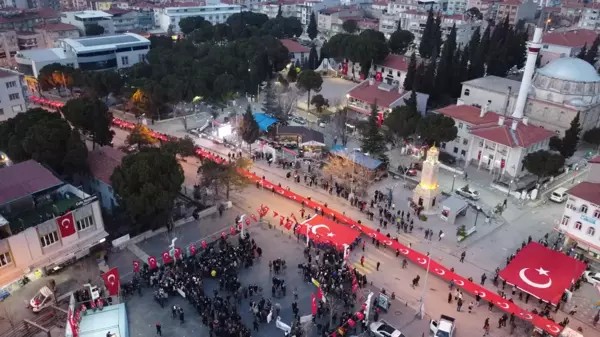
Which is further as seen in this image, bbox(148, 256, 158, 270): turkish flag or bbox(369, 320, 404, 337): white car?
bbox(148, 256, 158, 270): turkish flag

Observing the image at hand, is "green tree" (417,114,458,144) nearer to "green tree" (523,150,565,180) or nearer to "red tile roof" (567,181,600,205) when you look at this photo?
"green tree" (523,150,565,180)

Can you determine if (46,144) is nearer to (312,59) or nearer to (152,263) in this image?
(152,263)

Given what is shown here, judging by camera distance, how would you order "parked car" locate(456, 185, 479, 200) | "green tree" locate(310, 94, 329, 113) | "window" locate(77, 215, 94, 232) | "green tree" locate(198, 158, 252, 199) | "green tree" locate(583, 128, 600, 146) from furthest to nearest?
"green tree" locate(310, 94, 329, 113) → "green tree" locate(583, 128, 600, 146) → "parked car" locate(456, 185, 479, 200) → "green tree" locate(198, 158, 252, 199) → "window" locate(77, 215, 94, 232)

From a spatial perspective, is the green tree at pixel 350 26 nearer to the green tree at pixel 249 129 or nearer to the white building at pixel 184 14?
the white building at pixel 184 14

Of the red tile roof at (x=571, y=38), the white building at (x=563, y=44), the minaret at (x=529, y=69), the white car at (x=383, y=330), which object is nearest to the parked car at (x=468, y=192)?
the minaret at (x=529, y=69)

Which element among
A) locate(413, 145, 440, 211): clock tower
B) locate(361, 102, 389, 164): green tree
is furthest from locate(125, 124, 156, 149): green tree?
locate(413, 145, 440, 211): clock tower

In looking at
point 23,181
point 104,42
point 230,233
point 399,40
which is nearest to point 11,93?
point 23,181
